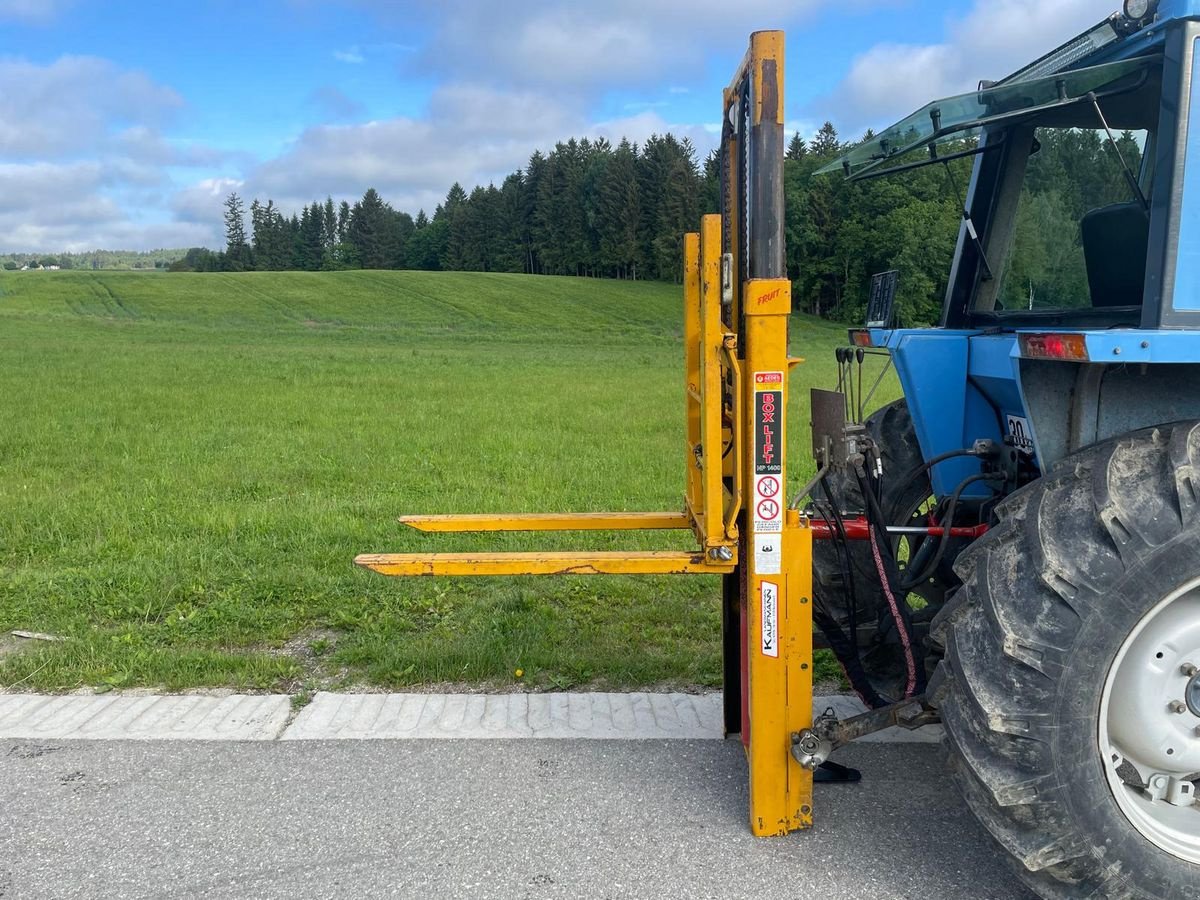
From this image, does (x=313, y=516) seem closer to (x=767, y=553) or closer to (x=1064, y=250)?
(x=767, y=553)

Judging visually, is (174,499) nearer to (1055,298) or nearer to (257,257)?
(1055,298)

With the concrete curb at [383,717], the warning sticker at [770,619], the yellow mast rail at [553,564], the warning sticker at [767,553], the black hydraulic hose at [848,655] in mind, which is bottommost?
the concrete curb at [383,717]

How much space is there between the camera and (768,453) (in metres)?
3.19

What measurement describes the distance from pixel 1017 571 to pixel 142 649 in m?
4.34

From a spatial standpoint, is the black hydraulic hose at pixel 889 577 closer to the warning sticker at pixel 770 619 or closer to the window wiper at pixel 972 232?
the warning sticker at pixel 770 619

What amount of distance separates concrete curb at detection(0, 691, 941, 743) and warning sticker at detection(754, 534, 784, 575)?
→ 1154 millimetres

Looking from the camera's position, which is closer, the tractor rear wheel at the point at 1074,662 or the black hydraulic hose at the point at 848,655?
the tractor rear wheel at the point at 1074,662

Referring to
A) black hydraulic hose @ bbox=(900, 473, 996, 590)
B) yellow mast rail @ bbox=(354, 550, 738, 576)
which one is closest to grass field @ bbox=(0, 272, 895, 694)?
black hydraulic hose @ bbox=(900, 473, 996, 590)

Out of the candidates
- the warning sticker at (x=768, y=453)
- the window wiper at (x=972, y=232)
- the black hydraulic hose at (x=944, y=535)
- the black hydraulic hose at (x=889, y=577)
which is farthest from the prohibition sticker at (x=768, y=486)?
the window wiper at (x=972, y=232)

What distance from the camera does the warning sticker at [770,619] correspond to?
324 centimetres

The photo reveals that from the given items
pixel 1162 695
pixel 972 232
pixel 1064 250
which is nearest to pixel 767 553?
pixel 1162 695

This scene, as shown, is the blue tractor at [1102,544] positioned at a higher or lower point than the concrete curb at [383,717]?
higher

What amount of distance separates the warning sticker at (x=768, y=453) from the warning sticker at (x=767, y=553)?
0.08 ft

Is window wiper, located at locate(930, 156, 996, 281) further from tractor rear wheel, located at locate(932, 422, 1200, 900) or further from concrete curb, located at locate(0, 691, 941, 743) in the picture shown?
concrete curb, located at locate(0, 691, 941, 743)
